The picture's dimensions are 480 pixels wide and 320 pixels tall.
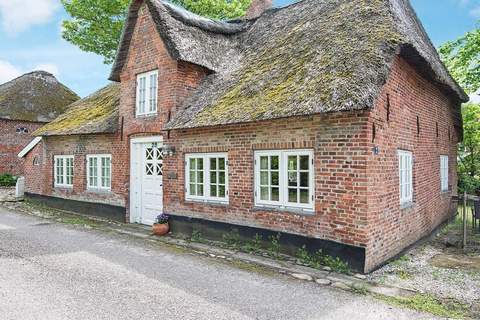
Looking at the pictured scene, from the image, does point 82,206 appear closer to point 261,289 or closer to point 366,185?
point 261,289

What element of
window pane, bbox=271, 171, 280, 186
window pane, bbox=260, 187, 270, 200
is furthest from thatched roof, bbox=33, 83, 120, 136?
window pane, bbox=271, 171, 280, 186

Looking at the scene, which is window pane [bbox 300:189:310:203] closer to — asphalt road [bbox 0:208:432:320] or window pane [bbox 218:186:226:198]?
asphalt road [bbox 0:208:432:320]

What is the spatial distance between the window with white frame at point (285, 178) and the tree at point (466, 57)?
12815 millimetres

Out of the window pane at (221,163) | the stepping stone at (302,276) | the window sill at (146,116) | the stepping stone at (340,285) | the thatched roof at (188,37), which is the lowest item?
the stepping stone at (340,285)

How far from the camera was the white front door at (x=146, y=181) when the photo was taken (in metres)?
11.0

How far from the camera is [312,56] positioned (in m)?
8.16

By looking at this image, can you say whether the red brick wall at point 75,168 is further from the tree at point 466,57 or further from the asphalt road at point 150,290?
the tree at point 466,57

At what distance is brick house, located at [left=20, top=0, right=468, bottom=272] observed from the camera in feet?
21.9

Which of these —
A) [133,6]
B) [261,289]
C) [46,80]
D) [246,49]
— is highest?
[46,80]

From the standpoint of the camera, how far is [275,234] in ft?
25.5

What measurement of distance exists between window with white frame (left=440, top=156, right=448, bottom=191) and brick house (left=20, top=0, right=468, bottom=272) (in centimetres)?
→ 9

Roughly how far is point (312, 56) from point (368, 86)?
7.43ft

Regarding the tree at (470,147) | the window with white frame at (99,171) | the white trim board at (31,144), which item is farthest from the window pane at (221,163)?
the tree at (470,147)

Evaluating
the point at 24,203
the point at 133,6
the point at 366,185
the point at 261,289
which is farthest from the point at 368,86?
the point at 24,203
